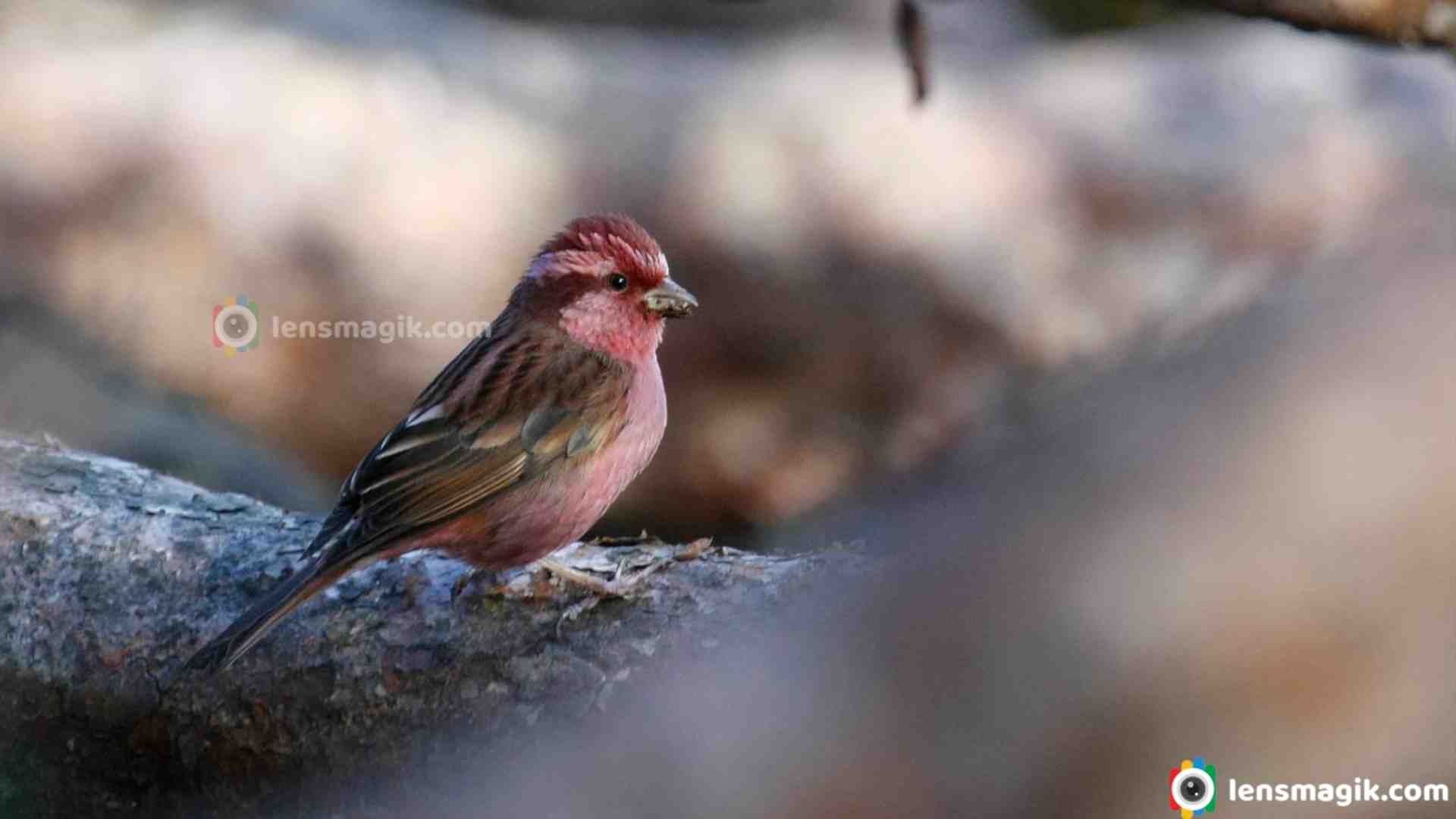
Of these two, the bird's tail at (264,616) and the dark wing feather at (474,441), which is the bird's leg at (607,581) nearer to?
the dark wing feather at (474,441)

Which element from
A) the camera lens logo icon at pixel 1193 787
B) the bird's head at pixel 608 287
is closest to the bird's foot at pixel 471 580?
the bird's head at pixel 608 287

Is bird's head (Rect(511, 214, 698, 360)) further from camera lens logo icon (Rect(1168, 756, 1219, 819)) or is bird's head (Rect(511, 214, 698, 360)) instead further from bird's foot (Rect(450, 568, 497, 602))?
camera lens logo icon (Rect(1168, 756, 1219, 819))

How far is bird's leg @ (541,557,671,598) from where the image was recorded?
1.57m

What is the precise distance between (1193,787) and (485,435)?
1.10 m

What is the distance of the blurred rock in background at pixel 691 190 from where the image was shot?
124 inches

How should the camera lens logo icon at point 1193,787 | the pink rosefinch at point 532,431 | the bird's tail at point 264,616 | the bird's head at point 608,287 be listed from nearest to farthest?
1. the camera lens logo icon at point 1193,787
2. the bird's tail at point 264,616
3. the pink rosefinch at point 532,431
4. the bird's head at point 608,287

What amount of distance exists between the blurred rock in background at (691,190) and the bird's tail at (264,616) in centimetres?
148

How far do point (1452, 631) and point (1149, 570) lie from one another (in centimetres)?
13

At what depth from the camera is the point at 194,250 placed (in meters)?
3.18

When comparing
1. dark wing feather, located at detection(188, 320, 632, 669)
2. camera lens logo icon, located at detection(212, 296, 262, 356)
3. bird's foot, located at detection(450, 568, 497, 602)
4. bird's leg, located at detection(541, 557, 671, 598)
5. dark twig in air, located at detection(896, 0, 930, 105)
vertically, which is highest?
dark twig in air, located at detection(896, 0, 930, 105)

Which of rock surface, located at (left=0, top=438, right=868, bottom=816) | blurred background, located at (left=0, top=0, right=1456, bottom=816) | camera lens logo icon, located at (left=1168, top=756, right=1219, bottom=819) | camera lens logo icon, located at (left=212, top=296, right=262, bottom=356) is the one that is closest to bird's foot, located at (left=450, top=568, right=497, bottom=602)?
rock surface, located at (left=0, top=438, right=868, bottom=816)

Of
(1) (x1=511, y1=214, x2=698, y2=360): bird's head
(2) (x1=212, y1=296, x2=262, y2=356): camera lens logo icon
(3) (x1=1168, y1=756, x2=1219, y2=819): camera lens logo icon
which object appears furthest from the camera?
(2) (x1=212, y1=296, x2=262, y2=356): camera lens logo icon

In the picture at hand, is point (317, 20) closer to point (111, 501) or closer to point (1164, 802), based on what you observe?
point (111, 501)

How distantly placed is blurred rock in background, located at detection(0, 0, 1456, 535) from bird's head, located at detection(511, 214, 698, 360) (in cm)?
115
